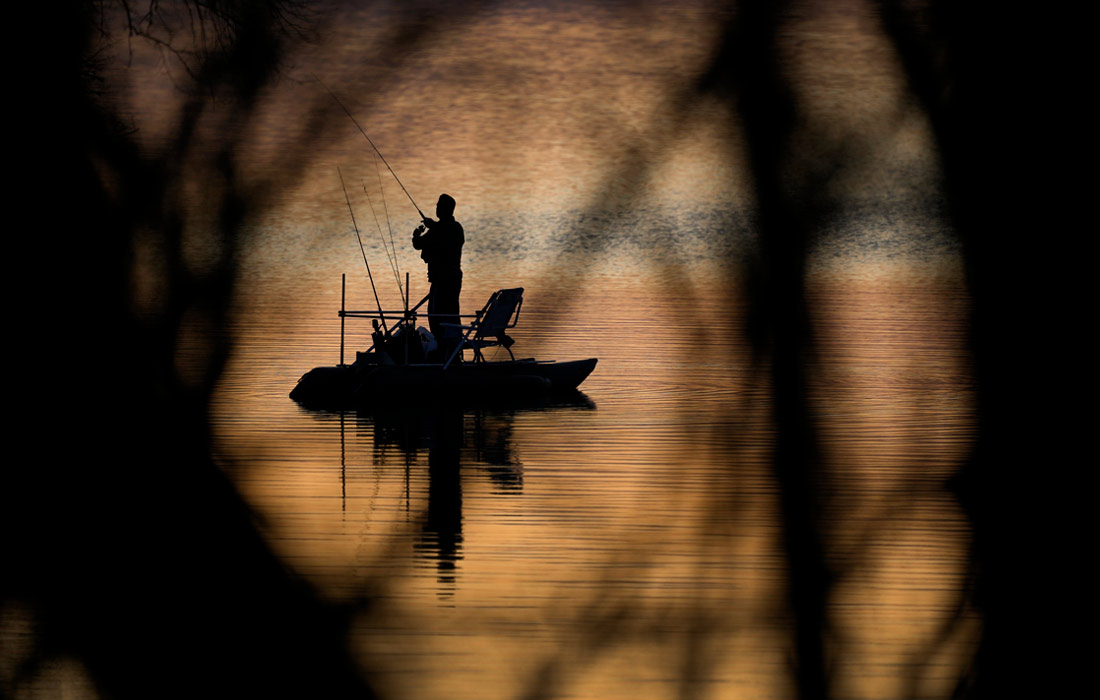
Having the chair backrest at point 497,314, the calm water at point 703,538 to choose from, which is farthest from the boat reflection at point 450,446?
the calm water at point 703,538

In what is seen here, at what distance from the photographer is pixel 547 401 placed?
1153cm

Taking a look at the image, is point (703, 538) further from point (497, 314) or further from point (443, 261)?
point (443, 261)

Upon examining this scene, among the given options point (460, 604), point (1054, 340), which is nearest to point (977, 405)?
point (1054, 340)

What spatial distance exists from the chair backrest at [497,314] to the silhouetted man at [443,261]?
10.8 inches

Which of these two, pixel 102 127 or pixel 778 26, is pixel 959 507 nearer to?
pixel 778 26

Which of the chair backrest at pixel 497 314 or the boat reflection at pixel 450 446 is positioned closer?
the boat reflection at pixel 450 446

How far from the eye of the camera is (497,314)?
36.2 ft

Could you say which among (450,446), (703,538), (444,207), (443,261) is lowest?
(450,446)

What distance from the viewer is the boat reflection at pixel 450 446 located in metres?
5.67

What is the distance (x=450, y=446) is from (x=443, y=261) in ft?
8.35

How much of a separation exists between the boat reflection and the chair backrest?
66cm

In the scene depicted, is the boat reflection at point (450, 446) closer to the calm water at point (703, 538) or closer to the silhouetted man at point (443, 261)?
the silhouetted man at point (443, 261)

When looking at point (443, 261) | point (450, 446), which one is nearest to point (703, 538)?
point (450, 446)

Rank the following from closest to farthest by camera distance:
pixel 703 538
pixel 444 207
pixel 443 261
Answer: pixel 703 538, pixel 444 207, pixel 443 261
